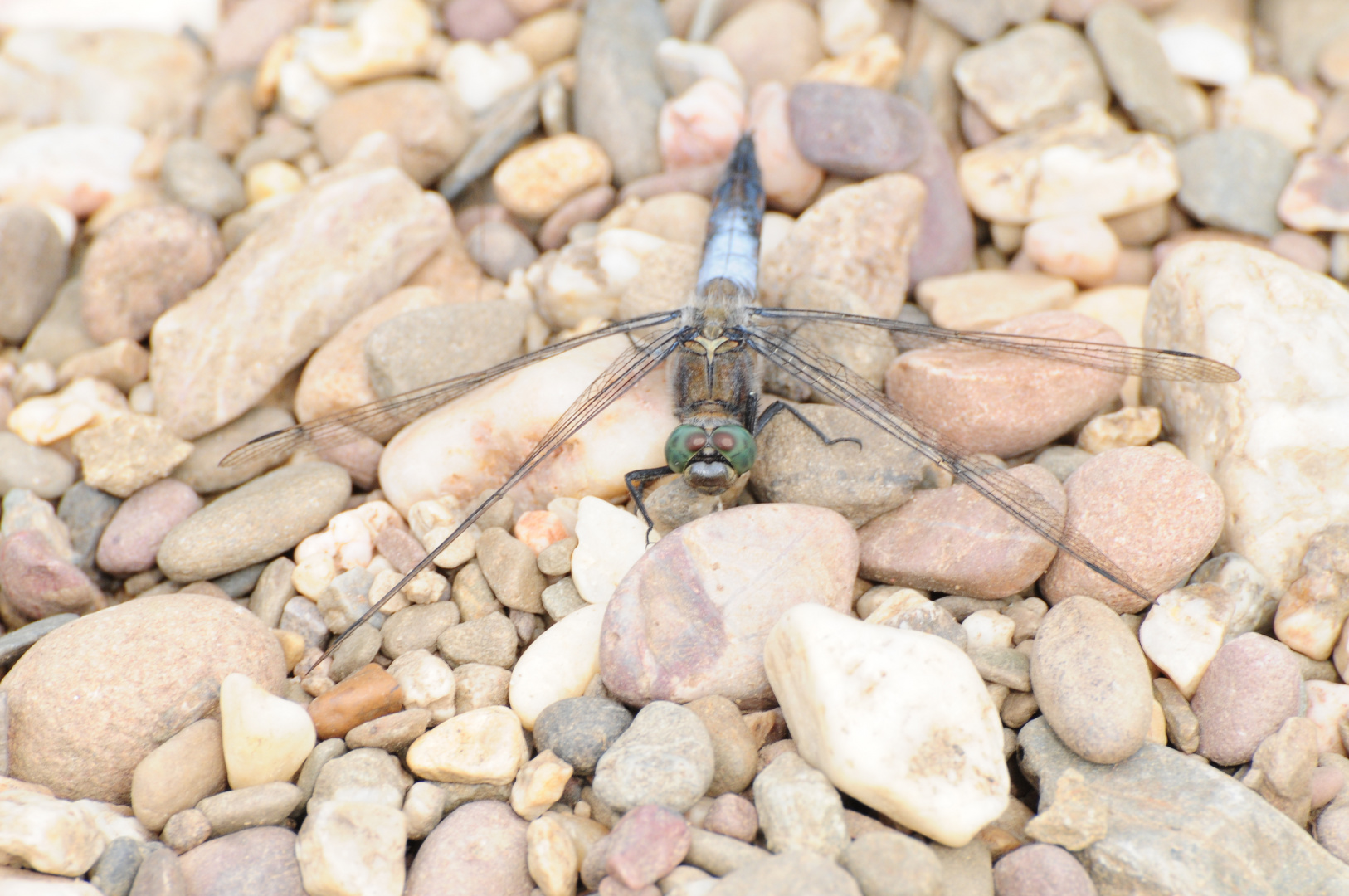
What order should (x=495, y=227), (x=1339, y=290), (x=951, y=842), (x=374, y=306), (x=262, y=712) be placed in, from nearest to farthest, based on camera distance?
(x=951, y=842), (x=262, y=712), (x=1339, y=290), (x=374, y=306), (x=495, y=227)

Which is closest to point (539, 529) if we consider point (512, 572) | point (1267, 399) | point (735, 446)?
point (512, 572)

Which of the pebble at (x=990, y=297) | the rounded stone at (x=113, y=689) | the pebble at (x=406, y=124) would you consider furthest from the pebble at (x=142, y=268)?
the pebble at (x=990, y=297)

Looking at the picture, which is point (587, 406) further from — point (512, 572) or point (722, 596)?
point (722, 596)

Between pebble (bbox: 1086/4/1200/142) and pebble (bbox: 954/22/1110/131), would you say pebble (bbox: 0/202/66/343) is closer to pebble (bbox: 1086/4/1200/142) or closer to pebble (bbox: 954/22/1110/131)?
pebble (bbox: 954/22/1110/131)

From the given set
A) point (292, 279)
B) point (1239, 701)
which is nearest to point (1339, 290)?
point (1239, 701)

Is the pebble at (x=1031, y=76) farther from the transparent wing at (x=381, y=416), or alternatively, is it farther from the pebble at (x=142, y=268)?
the pebble at (x=142, y=268)

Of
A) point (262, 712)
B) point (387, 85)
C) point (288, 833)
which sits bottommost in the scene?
point (288, 833)

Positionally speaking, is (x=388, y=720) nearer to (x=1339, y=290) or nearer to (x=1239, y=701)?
(x=1239, y=701)
